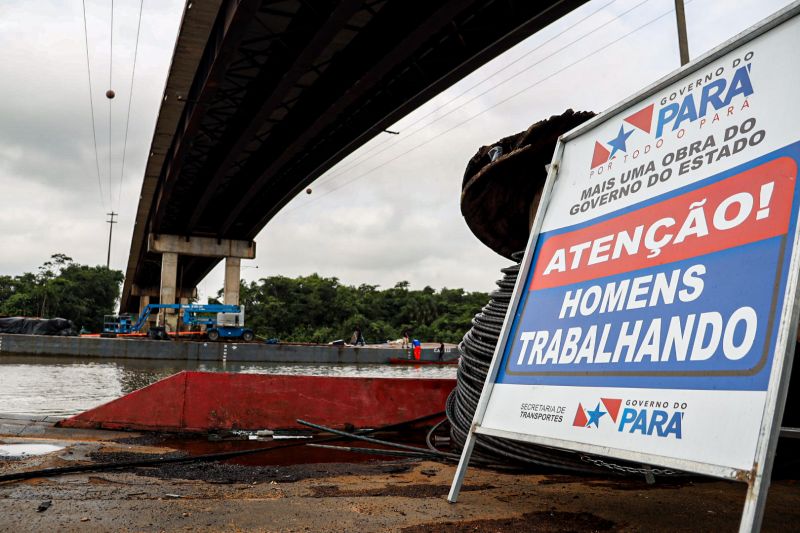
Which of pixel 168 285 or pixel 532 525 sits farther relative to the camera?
pixel 168 285

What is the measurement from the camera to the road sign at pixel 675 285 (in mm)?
2121

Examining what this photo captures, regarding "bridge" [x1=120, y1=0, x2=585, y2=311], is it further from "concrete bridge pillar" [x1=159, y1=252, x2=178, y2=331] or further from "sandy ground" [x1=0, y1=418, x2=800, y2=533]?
"sandy ground" [x1=0, y1=418, x2=800, y2=533]

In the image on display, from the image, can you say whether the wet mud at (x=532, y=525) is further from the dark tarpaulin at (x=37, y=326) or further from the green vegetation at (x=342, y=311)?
the green vegetation at (x=342, y=311)

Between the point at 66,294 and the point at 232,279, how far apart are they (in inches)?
2172

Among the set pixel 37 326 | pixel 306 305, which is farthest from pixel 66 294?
pixel 37 326

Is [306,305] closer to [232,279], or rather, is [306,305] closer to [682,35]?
[232,279]

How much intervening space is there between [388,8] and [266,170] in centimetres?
1326

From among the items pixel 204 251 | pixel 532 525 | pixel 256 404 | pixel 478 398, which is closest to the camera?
pixel 532 525

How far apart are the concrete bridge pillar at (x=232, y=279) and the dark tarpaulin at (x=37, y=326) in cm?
1065

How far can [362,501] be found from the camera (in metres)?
3.16

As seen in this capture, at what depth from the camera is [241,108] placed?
81.8 feet

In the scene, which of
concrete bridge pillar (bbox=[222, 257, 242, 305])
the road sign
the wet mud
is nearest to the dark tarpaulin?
concrete bridge pillar (bbox=[222, 257, 242, 305])

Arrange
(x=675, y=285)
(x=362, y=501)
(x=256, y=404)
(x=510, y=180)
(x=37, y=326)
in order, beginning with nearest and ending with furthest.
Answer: (x=675, y=285)
(x=362, y=501)
(x=510, y=180)
(x=256, y=404)
(x=37, y=326)

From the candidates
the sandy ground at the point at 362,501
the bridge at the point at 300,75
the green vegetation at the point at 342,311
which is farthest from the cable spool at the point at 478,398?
the green vegetation at the point at 342,311
